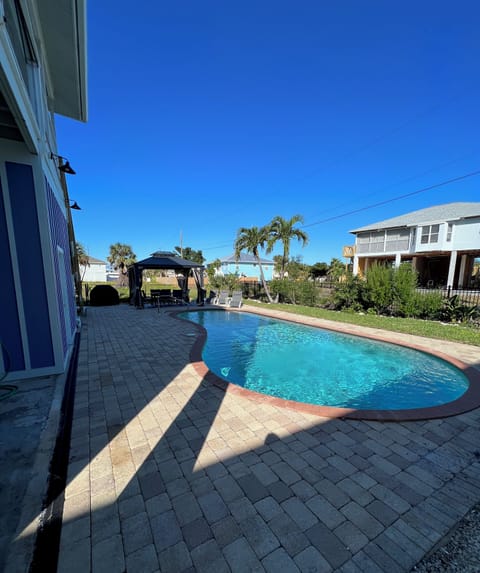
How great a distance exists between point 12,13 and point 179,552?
5360 mm

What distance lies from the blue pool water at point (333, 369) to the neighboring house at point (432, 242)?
11.2 metres

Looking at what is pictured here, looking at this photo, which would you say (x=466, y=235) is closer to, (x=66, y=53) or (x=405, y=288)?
(x=405, y=288)

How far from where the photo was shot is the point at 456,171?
12.3 metres

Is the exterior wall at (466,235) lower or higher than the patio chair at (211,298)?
higher

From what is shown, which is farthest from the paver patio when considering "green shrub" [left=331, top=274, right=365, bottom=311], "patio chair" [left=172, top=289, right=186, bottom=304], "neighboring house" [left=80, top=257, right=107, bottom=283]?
"neighboring house" [left=80, top=257, right=107, bottom=283]

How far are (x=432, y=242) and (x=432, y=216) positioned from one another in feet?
9.49

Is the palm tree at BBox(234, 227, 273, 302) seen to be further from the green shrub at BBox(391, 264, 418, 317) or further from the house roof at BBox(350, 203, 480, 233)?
the house roof at BBox(350, 203, 480, 233)

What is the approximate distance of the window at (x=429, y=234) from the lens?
56.6 feet

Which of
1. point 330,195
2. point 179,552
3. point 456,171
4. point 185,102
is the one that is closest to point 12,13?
point 179,552

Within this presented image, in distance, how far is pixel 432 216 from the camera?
18812 millimetres

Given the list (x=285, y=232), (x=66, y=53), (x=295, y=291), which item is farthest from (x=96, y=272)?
(x=66, y=53)

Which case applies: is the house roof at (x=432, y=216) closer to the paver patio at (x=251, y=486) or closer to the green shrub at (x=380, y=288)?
the green shrub at (x=380, y=288)

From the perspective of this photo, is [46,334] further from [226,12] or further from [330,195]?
[330,195]

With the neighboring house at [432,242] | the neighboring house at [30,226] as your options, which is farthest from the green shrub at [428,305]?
the neighboring house at [30,226]
